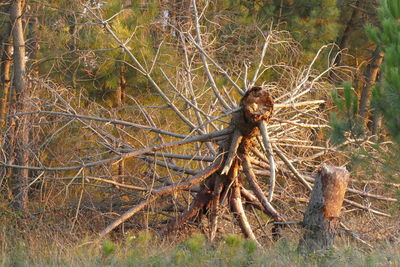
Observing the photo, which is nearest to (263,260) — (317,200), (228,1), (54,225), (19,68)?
(317,200)

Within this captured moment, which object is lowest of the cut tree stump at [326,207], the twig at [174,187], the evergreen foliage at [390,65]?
the twig at [174,187]

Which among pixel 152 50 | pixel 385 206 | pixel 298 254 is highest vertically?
pixel 152 50

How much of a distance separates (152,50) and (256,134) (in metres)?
3.93

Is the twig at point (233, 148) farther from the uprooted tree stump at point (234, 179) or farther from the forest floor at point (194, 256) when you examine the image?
the forest floor at point (194, 256)

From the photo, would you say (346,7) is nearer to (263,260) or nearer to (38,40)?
(38,40)

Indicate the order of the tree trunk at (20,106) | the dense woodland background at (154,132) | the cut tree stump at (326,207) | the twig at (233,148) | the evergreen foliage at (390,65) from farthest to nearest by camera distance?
the tree trunk at (20,106) → the twig at (233,148) → the cut tree stump at (326,207) → the dense woodland background at (154,132) → the evergreen foliage at (390,65)

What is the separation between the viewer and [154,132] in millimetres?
9734

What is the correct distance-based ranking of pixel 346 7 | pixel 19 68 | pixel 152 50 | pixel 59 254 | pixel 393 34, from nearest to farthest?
1. pixel 393 34
2. pixel 59 254
3. pixel 19 68
4. pixel 152 50
5. pixel 346 7

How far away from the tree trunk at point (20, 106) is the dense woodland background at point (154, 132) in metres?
0.02

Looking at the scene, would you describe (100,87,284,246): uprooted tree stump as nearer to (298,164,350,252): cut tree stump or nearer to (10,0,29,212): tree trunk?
(298,164,350,252): cut tree stump

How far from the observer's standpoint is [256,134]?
8.09 meters

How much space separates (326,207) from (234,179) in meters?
2.08

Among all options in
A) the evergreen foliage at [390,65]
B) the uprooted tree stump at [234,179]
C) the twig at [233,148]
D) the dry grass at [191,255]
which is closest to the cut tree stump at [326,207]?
the dry grass at [191,255]

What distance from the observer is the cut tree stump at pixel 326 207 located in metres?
6.51
